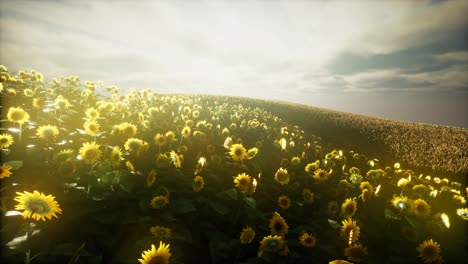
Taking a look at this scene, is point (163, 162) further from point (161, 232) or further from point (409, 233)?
point (409, 233)

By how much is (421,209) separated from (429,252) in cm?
74

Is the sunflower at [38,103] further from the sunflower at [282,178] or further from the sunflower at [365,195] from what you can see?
the sunflower at [365,195]

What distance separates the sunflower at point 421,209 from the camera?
315 cm

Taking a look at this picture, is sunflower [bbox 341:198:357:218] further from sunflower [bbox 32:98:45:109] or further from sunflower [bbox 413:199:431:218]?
sunflower [bbox 32:98:45:109]

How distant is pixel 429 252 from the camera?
8.54 ft

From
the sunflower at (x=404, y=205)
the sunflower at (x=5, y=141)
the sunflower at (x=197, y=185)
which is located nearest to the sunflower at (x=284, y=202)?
the sunflower at (x=197, y=185)

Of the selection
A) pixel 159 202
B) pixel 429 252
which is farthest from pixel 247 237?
pixel 429 252

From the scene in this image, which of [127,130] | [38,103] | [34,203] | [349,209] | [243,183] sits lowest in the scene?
[349,209]

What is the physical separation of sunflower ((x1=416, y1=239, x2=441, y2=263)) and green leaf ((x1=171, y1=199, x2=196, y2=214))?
2.57 metres

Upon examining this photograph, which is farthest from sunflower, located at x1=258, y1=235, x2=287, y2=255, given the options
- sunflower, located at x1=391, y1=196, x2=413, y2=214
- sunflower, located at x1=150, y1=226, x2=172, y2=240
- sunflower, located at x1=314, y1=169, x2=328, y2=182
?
sunflower, located at x1=314, y1=169, x2=328, y2=182

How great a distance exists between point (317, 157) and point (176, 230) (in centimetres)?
432

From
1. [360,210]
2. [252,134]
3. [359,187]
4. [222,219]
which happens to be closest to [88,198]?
[222,219]

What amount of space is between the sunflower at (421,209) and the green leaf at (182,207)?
9.59 ft

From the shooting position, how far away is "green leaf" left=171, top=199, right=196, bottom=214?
8.82 ft
